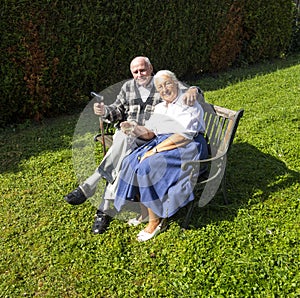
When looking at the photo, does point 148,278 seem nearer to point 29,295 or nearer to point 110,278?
point 110,278

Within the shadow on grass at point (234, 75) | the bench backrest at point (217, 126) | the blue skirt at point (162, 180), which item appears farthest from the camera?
the shadow on grass at point (234, 75)

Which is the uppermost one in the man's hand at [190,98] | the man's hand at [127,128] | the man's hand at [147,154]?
the man's hand at [190,98]

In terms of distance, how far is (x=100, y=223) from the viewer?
3365mm

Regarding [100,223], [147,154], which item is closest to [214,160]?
[147,154]

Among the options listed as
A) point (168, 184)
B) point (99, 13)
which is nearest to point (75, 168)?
point (168, 184)

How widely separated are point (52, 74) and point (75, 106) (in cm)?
93

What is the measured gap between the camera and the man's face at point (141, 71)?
3.48 meters

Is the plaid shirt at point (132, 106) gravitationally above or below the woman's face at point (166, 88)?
below

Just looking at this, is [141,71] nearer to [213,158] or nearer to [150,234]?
[213,158]

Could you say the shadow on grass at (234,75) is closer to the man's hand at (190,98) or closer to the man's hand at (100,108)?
the man's hand at (100,108)

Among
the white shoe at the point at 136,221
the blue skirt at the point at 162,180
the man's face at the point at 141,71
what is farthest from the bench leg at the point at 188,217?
the man's face at the point at 141,71

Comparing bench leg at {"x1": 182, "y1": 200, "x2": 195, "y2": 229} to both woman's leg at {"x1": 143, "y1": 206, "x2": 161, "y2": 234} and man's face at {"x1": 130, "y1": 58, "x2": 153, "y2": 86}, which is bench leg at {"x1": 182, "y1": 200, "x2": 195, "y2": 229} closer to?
woman's leg at {"x1": 143, "y1": 206, "x2": 161, "y2": 234}

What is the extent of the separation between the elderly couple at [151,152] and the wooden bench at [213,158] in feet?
0.35

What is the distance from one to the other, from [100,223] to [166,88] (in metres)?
1.36
